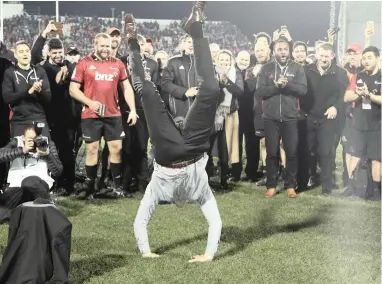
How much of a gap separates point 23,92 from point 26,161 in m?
1.44

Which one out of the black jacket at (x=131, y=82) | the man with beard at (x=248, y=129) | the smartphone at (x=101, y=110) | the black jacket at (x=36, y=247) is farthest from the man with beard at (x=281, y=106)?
the black jacket at (x=36, y=247)

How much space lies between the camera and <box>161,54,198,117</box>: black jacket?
911 centimetres

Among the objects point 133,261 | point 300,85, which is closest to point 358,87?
point 300,85

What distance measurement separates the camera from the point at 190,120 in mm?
5699

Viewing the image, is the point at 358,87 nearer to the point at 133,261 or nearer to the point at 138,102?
the point at 138,102

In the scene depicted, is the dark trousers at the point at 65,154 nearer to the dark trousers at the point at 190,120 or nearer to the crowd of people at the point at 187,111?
the crowd of people at the point at 187,111

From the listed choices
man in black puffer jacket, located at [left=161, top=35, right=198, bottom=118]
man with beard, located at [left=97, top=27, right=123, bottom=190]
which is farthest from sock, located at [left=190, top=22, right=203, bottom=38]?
man with beard, located at [left=97, top=27, right=123, bottom=190]

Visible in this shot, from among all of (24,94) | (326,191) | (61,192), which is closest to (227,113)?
(326,191)

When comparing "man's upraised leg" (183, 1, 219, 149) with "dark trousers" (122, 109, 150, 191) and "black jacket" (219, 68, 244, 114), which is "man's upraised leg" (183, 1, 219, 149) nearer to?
"dark trousers" (122, 109, 150, 191)

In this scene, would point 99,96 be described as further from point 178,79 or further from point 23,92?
→ point 178,79

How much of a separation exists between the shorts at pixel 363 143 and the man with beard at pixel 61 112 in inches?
166

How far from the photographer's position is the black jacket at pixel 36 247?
15.9 ft

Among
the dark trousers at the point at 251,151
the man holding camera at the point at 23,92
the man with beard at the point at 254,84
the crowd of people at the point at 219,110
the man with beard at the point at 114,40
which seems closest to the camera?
the man holding camera at the point at 23,92

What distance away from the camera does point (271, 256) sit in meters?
6.21
